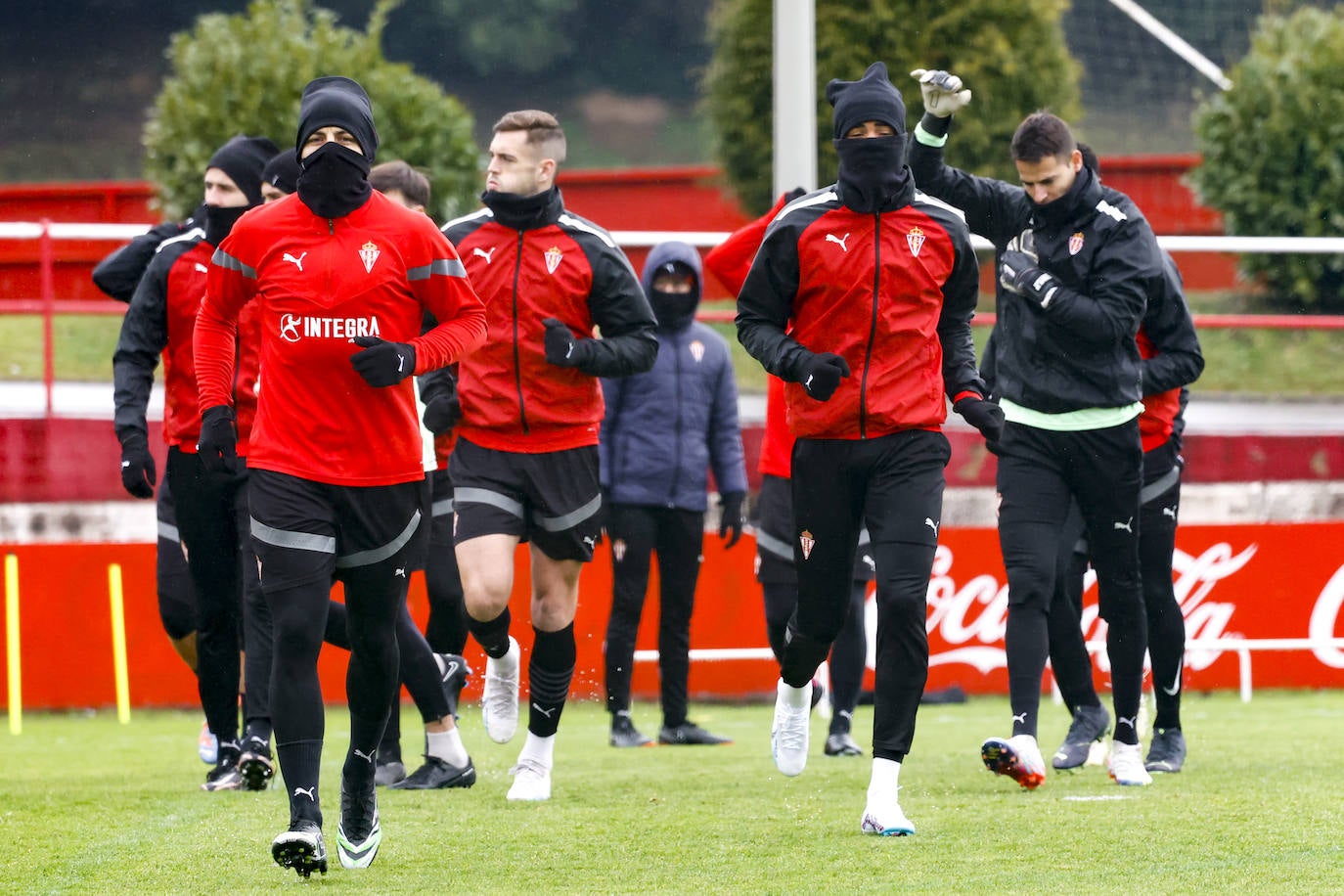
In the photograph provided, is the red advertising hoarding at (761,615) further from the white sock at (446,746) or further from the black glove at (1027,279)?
the black glove at (1027,279)

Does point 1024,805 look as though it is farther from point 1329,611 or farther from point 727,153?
point 727,153

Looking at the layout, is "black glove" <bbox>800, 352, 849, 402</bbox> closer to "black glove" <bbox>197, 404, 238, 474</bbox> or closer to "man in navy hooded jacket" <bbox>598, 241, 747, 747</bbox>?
"black glove" <bbox>197, 404, 238, 474</bbox>

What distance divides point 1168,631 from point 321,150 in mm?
3897

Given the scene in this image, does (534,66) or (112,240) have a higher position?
(534,66)

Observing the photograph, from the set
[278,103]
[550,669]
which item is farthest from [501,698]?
[278,103]

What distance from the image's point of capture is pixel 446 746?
24.9ft

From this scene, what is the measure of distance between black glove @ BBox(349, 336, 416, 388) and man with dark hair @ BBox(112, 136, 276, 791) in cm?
199

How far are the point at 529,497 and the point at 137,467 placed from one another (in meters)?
1.39

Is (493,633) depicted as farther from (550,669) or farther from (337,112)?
(337,112)

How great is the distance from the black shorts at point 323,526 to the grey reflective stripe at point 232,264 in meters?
0.55

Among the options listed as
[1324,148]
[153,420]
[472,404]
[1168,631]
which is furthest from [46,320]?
[1324,148]

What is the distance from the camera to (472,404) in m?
7.21

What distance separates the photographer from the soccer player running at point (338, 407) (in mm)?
5605

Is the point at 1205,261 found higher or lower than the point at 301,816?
higher
